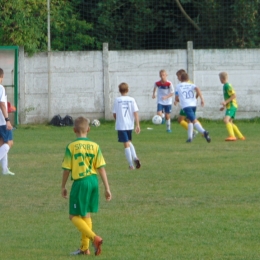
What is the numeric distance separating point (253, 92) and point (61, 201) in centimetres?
1542

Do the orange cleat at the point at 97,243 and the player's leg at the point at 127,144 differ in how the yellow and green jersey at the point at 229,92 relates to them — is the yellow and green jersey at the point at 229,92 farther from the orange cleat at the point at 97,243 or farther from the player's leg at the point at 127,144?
the orange cleat at the point at 97,243

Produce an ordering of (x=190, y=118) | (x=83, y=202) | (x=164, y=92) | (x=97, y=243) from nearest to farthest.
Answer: (x=97, y=243) < (x=83, y=202) < (x=190, y=118) < (x=164, y=92)

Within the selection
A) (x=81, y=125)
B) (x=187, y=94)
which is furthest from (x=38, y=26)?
(x=81, y=125)

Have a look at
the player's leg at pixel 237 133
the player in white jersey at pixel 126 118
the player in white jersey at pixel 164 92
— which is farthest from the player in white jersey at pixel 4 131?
the player in white jersey at pixel 164 92

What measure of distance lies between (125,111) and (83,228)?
6923 millimetres

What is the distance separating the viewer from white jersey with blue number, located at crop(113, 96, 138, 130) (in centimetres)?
1460

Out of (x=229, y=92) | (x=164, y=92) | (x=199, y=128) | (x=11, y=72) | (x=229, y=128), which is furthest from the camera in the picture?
(x=11, y=72)

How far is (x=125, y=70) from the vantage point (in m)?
25.7

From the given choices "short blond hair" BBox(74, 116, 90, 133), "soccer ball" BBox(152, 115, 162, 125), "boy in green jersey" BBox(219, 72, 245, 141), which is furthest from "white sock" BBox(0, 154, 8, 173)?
"soccer ball" BBox(152, 115, 162, 125)

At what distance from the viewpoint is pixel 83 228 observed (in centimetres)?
786

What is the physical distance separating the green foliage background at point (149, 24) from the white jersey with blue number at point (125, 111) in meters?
12.6

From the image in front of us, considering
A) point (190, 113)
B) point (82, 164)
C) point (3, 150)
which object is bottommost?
point (3, 150)

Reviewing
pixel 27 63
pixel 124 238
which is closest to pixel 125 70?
pixel 27 63

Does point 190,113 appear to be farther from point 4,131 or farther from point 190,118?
point 4,131
